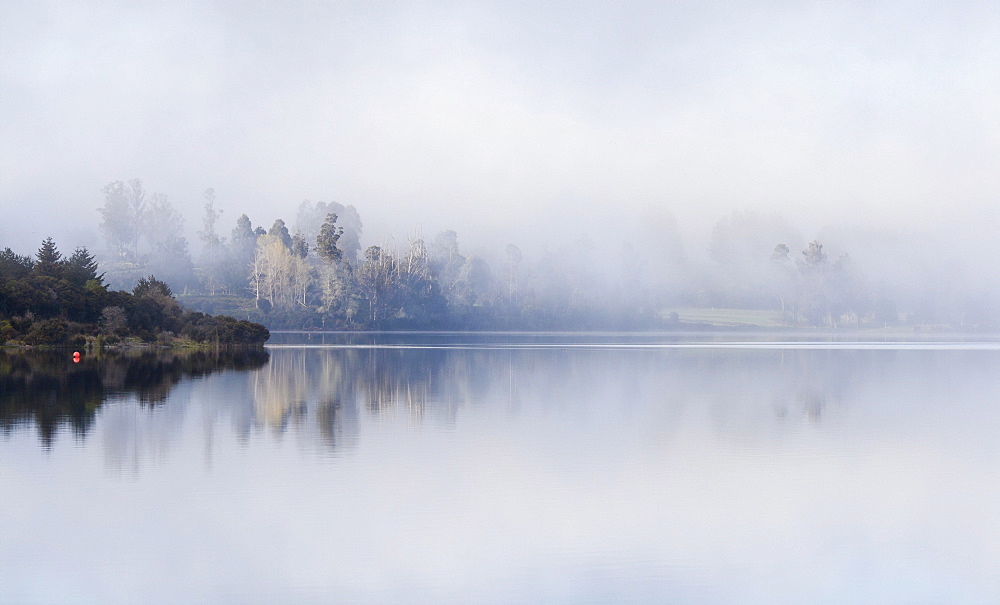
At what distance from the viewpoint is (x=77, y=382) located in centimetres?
2447

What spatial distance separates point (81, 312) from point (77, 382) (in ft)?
98.4

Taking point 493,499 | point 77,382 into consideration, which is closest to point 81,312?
point 77,382

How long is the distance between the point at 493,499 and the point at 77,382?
1825cm

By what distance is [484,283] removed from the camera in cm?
13150

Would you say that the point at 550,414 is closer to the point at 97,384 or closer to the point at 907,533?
the point at 907,533

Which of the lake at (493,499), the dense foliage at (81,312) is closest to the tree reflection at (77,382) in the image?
the lake at (493,499)

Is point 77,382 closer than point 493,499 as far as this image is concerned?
No

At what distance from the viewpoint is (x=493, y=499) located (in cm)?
1028

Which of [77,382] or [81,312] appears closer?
[77,382]

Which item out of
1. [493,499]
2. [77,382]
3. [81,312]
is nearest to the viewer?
[493,499]

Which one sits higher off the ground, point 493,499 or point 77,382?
point 77,382

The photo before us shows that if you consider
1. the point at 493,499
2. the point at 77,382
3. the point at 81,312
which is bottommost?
the point at 493,499

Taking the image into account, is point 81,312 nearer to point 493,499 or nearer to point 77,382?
point 77,382

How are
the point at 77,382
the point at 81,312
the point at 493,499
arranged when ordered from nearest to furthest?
the point at 493,499 → the point at 77,382 → the point at 81,312
